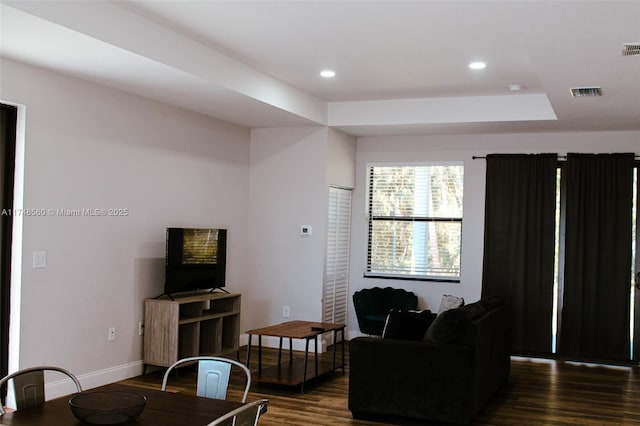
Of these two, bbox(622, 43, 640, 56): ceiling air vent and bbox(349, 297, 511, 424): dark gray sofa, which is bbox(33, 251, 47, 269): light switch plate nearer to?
bbox(349, 297, 511, 424): dark gray sofa

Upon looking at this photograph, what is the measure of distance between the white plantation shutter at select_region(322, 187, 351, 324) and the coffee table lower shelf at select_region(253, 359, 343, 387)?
1.34m

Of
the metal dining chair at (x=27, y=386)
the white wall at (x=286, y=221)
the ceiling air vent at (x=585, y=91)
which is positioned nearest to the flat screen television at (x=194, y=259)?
the white wall at (x=286, y=221)

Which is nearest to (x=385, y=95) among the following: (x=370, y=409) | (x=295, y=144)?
(x=295, y=144)

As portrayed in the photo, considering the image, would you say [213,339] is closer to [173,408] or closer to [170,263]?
[170,263]

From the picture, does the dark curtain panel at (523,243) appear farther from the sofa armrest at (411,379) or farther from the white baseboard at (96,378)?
the white baseboard at (96,378)

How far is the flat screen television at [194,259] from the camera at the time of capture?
252 inches

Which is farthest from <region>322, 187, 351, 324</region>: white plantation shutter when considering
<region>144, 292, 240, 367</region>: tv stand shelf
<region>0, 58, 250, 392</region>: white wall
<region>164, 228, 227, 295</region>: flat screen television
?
<region>0, 58, 250, 392</region>: white wall

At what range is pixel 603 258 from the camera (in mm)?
7613

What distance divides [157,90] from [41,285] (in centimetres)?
189

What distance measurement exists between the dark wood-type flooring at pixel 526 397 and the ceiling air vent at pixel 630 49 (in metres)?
2.71

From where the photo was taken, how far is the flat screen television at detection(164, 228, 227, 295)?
21.0 feet

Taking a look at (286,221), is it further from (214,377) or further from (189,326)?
(214,377)

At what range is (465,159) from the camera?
8.27 m

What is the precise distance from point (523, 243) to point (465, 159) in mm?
1213
